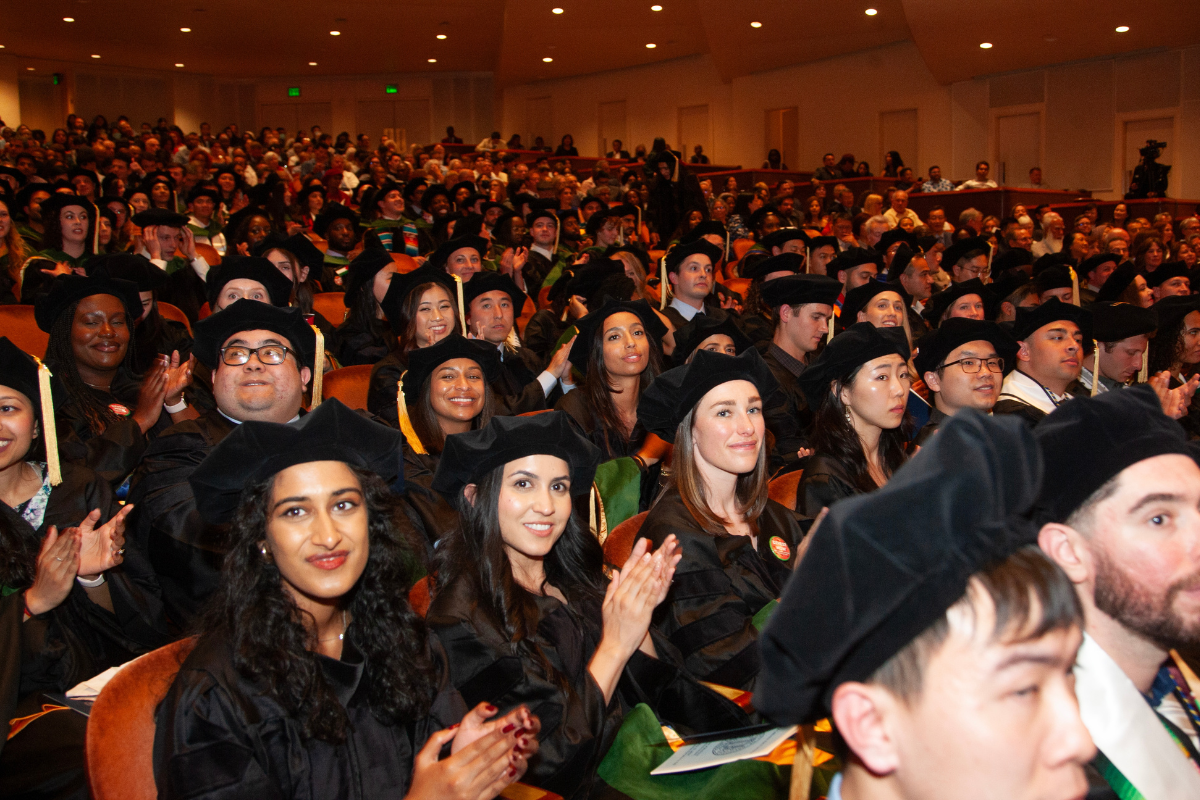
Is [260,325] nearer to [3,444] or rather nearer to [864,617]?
[3,444]

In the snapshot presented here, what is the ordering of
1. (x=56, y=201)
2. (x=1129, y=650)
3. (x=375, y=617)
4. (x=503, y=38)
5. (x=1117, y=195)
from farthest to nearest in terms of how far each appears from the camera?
1. (x=503, y=38)
2. (x=1117, y=195)
3. (x=56, y=201)
4. (x=375, y=617)
5. (x=1129, y=650)

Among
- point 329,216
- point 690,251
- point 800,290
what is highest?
point 329,216

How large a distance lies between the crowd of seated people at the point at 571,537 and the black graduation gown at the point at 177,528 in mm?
15

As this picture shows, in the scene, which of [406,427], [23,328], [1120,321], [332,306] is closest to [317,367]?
[406,427]

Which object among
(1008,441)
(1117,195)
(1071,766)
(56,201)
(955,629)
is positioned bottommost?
(1071,766)

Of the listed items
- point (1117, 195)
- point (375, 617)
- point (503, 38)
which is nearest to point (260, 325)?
point (375, 617)

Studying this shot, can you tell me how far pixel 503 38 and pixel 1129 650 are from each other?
2324cm

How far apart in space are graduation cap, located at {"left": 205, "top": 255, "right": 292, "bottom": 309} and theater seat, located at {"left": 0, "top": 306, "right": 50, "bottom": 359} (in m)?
1.23

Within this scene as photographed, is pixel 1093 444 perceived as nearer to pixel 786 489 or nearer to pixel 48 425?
→ pixel 786 489

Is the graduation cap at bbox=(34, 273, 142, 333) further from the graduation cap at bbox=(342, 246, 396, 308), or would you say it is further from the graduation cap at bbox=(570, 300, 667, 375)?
the graduation cap at bbox=(570, 300, 667, 375)

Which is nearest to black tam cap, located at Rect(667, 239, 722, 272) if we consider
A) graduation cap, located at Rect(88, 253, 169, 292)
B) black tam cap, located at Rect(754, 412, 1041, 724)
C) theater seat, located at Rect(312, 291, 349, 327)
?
theater seat, located at Rect(312, 291, 349, 327)

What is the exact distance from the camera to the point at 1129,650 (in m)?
1.82

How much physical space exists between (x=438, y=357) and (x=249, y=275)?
1515 millimetres

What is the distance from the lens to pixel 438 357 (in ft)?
13.9
